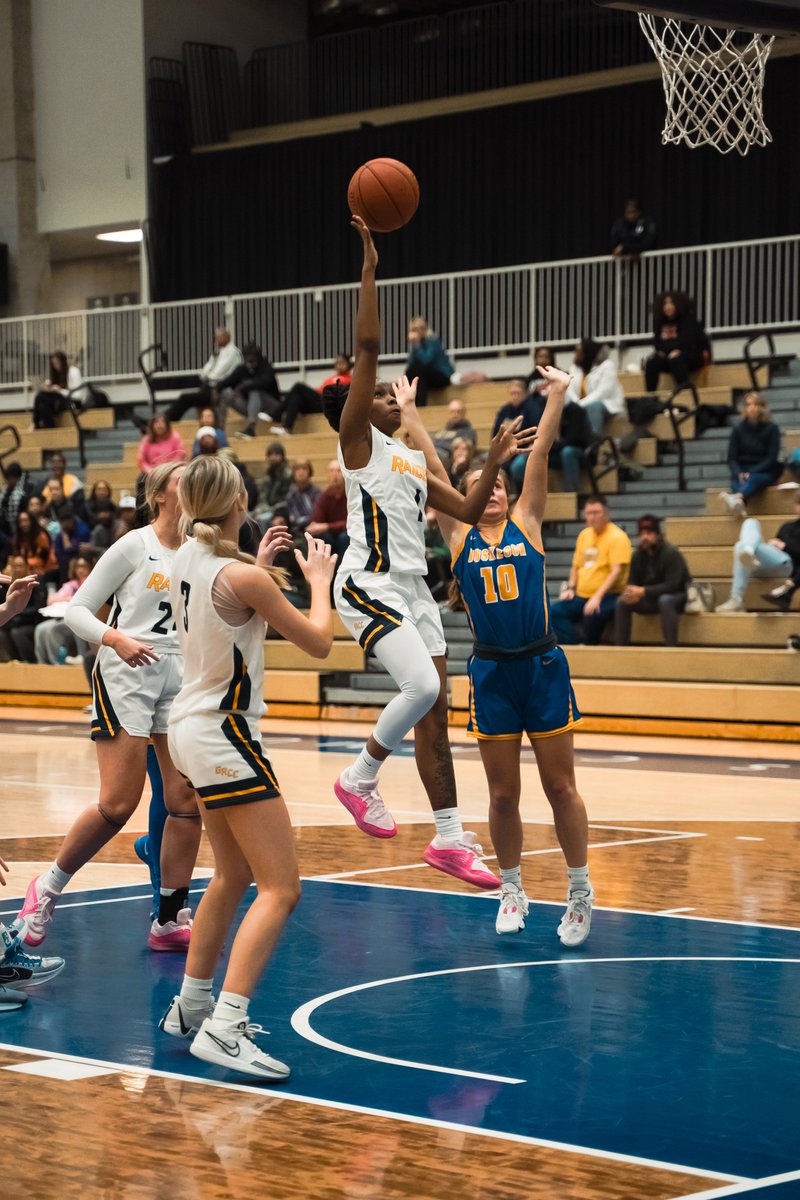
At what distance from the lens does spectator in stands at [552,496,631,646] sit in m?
14.4

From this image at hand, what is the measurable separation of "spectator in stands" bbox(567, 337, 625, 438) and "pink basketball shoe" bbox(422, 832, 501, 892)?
10.5 meters

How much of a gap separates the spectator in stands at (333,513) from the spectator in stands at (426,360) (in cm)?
302

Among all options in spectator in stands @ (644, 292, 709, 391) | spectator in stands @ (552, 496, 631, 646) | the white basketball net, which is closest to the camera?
the white basketball net

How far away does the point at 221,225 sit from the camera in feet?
80.6

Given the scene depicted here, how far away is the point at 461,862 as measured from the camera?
21.3 ft

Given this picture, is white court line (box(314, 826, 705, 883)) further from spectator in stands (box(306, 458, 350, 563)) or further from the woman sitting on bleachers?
the woman sitting on bleachers

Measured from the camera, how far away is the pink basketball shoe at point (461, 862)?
6.50 metres

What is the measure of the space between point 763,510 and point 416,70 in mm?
10589

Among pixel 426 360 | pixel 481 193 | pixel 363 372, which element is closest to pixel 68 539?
pixel 426 360

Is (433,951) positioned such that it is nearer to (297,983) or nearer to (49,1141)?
(297,983)

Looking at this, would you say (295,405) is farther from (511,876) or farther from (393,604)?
(511,876)

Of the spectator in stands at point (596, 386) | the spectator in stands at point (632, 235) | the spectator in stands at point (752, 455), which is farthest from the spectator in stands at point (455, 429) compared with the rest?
the spectator in stands at point (632, 235)

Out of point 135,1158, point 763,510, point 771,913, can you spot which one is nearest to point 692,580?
point 763,510

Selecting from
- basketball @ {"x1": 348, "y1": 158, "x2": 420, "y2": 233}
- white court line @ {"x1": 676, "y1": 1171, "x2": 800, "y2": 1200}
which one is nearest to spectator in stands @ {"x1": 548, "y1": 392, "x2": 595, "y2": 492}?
basketball @ {"x1": 348, "y1": 158, "x2": 420, "y2": 233}
